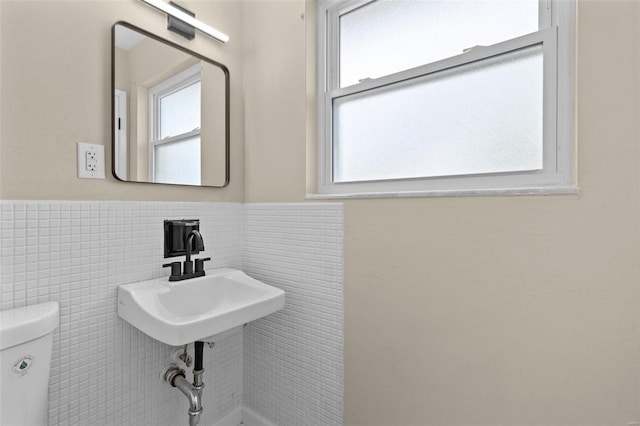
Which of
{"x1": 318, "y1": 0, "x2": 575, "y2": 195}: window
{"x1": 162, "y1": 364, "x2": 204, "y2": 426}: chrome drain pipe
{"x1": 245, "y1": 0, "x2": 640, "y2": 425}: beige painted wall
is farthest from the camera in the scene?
{"x1": 162, "y1": 364, "x2": 204, "y2": 426}: chrome drain pipe

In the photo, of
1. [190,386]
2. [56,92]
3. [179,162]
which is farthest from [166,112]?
[190,386]

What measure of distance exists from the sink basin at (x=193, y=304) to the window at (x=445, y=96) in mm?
560

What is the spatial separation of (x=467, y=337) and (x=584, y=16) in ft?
3.06

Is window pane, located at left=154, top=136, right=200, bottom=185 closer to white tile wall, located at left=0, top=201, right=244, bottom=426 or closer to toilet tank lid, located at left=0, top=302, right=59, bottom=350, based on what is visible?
white tile wall, located at left=0, top=201, right=244, bottom=426

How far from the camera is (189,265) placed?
1251mm

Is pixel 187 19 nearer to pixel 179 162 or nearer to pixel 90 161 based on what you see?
pixel 179 162

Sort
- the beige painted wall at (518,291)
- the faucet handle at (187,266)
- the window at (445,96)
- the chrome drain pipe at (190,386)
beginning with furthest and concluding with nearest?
the faucet handle at (187,266)
the chrome drain pipe at (190,386)
the window at (445,96)
the beige painted wall at (518,291)

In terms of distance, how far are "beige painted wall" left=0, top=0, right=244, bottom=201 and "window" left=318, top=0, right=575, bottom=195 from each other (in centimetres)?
79

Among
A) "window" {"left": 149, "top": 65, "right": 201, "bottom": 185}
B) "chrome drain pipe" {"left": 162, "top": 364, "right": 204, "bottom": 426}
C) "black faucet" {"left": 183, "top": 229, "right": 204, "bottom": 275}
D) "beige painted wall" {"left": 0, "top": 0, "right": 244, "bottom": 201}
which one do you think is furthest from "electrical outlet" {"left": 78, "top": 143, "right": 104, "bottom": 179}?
"chrome drain pipe" {"left": 162, "top": 364, "right": 204, "bottom": 426}

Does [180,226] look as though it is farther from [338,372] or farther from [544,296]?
[544,296]

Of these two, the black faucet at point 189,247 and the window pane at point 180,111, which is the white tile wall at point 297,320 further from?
the window pane at point 180,111

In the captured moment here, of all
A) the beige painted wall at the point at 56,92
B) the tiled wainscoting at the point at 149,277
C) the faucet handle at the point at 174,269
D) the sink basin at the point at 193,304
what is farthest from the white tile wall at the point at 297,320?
the beige painted wall at the point at 56,92

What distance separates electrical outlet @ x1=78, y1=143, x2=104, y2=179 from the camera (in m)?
1.05

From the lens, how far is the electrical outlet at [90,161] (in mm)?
1051
